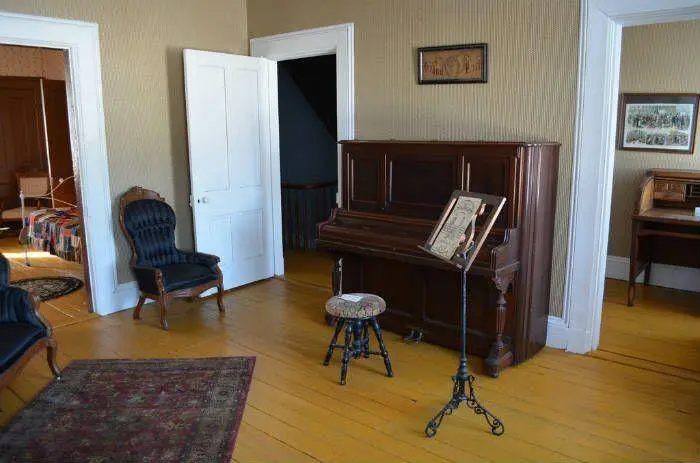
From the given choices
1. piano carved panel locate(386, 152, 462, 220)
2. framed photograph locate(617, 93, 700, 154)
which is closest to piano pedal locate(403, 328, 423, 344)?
piano carved panel locate(386, 152, 462, 220)

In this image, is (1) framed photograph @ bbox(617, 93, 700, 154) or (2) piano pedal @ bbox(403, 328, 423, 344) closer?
(2) piano pedal @ bbox(403, 328, 423, 344)

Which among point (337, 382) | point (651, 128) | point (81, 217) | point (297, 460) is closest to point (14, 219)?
point (81, 217)

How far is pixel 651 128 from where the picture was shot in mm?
5340

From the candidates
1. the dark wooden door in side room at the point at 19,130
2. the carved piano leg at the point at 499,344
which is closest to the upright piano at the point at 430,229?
the carved piano leg at the point at 499,344

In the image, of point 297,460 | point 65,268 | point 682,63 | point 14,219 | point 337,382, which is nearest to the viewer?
point 297,460

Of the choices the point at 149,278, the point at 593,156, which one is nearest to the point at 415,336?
the point at 593,156

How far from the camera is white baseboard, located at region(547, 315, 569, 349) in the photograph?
3936 mm

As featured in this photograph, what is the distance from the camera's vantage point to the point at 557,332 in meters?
3.96

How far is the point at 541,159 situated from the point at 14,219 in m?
7.59

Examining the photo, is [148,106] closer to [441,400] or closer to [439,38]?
[439,38]

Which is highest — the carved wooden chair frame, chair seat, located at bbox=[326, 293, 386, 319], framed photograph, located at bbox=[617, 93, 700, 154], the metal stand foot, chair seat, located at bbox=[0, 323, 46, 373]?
framed photograph, located at bbox=[617, 93, 700, 154]

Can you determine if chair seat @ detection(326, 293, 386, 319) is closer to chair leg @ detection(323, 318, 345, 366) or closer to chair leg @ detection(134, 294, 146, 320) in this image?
chair leg @ detection(323, 318, 345, 366)

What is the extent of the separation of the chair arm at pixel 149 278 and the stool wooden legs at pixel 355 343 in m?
1.54

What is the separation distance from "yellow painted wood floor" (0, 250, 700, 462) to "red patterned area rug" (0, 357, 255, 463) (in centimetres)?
13
